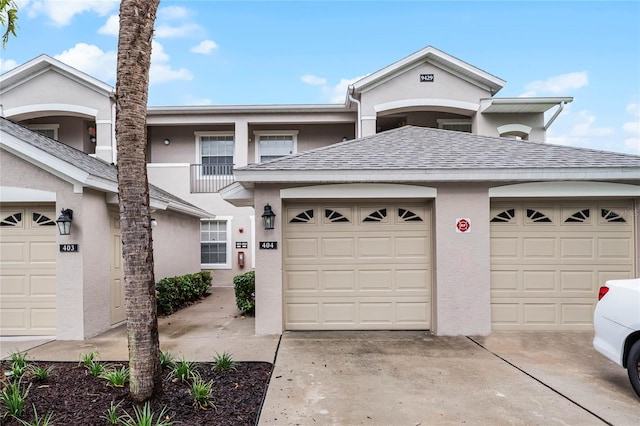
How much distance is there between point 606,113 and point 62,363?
16587mm

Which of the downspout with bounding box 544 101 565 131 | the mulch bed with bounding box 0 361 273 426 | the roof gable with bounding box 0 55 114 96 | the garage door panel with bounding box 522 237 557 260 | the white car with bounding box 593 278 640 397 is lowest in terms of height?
the mulch bed with bounding box 0 361 273 426

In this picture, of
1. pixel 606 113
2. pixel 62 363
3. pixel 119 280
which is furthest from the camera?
pixel 606 113

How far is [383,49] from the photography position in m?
16.2

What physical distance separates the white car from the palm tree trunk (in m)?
4.98

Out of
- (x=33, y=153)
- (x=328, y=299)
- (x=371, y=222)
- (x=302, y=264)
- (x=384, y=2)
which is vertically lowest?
(x=328, y=299)

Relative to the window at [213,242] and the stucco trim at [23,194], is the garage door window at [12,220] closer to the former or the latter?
the stucco trim at [23,194]

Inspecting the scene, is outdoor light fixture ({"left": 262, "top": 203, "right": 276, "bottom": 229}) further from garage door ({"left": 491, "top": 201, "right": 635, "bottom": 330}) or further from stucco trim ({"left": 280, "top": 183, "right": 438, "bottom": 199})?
garage door ({"left": 491, "top": 201, "right": 635, "bottom": 330})

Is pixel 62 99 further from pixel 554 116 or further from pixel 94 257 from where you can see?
pixel 554 116

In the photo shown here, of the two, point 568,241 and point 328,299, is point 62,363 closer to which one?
point 328,299

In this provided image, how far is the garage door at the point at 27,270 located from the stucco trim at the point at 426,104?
31.8 ft

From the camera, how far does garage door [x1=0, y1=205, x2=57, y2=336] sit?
670 centimetres

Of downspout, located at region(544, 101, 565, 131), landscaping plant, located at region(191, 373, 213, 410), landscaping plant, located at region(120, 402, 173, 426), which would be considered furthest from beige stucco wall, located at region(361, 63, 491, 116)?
landscaping plant, located at region(120, 402, 173, 426)

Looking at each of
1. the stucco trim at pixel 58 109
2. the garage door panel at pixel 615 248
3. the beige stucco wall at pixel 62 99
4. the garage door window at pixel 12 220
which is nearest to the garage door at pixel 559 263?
the garage door panel at pixel 615 248

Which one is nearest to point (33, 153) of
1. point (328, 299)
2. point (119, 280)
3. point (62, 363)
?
point (119, 280)
